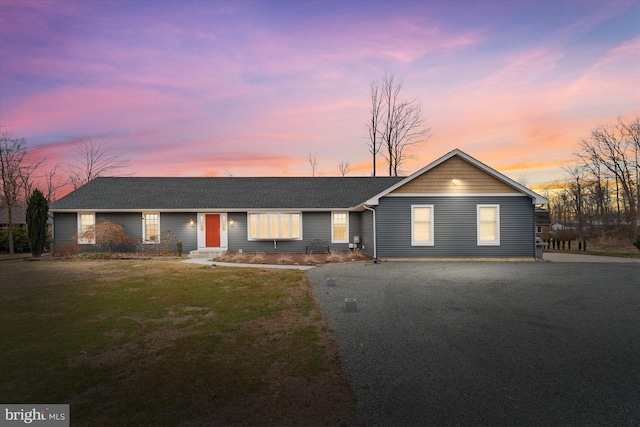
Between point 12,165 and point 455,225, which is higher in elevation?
point 12,165

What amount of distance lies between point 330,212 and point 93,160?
32173mm

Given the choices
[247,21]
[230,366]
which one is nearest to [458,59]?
[247,21]

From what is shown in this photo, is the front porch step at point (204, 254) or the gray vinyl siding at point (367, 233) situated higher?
the gray vinyl siding at point (367, 233)

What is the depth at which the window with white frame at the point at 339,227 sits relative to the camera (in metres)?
20.0

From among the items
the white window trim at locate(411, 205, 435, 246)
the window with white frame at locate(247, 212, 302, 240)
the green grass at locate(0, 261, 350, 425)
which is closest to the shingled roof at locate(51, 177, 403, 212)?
the window with white frame at locate(247, 212, 302, 240)

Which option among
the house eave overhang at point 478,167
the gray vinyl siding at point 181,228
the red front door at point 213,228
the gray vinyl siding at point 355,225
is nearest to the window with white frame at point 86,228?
the gray vinyl siding at point 181,228

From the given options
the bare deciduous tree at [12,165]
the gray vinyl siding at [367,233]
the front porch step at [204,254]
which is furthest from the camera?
the bare deciduous tree at [12,165]

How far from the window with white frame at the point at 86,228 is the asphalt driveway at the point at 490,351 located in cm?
1556

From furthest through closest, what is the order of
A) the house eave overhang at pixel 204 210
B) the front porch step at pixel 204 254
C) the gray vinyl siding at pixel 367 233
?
the house eave overhang at pixel 204 210 < the front porch step at pixel 204 254 < the gray vinyl siding at pixel 367 233

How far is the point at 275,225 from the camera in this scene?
19766 millimetres

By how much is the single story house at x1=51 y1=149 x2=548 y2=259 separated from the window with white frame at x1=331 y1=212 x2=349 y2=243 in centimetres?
6

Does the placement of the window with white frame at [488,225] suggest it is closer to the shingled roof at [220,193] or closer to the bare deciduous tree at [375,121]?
the shingled roof at [220,193]

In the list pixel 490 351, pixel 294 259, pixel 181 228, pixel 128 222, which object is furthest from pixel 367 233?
pixel 128 222

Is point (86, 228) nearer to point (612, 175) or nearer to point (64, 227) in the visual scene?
point (64, 227)
